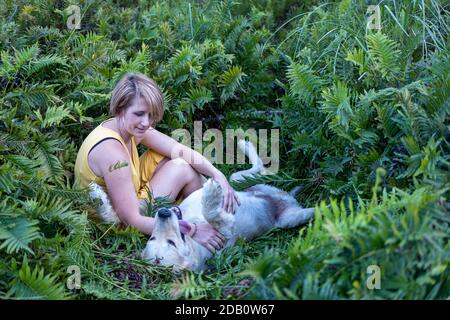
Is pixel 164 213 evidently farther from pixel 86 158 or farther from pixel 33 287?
pixel 33 287

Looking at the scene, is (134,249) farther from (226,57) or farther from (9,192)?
(226,57)

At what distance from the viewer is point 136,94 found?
500cm

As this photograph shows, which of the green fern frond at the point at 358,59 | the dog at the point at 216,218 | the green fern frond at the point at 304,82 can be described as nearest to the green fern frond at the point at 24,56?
the dog at the point at 216,218

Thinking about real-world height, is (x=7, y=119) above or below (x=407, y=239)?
above

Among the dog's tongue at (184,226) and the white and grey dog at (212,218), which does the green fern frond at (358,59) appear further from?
the dog's tongue at (184,226)

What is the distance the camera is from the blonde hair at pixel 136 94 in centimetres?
500

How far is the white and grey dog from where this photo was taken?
450cm


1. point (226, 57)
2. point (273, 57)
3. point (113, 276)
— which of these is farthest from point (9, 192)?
point (273, 57)

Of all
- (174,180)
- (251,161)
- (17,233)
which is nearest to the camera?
(17,233)

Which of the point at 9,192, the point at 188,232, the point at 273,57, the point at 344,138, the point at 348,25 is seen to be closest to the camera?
the point at 9,192

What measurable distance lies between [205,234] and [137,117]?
106 centimetres

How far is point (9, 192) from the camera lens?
425 centimetres

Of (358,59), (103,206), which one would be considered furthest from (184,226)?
(358,59)
